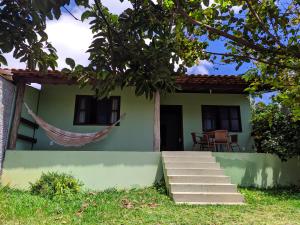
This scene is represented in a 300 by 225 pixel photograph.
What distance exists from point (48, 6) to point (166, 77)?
1016 mm

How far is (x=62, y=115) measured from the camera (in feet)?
31.9

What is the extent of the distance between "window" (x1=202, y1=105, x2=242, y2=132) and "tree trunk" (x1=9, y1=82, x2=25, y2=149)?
5.62 m

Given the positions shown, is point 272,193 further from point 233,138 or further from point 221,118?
point 221,118

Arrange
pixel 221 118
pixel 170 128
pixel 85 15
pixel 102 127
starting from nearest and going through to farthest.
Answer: pixel 85 15, pixel 102 127, pixel 221 118, pixel 170 128

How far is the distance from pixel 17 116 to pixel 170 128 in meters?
5.57

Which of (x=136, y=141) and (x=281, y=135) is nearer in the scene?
(x=281, y=135)

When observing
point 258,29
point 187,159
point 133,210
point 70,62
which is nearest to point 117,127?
point 187,159

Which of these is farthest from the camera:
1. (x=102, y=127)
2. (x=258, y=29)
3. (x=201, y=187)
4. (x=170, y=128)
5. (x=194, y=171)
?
(x=170, y=128)

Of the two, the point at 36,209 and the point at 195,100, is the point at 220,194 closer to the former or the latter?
the point at 36,209

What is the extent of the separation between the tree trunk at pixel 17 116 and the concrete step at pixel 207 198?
4.38m

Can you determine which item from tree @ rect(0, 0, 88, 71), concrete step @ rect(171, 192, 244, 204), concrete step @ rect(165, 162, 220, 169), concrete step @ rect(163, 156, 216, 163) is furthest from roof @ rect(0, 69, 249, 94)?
tree @ rect(0, 0, 88, 71)

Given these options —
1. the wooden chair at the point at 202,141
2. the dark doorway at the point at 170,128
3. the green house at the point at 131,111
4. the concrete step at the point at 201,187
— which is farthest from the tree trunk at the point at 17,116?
the wooden chair at the point at 202,141

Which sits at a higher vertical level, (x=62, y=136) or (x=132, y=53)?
(x=132, y=53)

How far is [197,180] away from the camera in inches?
283
